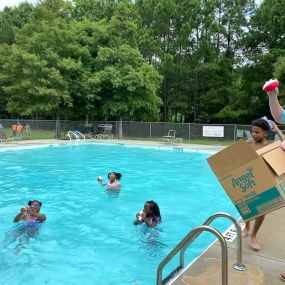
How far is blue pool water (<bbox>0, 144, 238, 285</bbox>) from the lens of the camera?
18.2 feet

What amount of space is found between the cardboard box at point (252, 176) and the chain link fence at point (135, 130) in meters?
22.7

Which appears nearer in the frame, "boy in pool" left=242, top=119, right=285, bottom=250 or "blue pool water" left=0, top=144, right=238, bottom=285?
"boy in pool" left=242, top=119, right=285, bottom=250

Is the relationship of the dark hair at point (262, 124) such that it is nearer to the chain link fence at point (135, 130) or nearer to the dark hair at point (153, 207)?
the dark hair at point (153, 207)

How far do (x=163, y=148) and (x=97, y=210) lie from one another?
13131 millimetres


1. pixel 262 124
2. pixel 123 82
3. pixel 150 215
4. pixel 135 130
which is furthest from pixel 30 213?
pixel 135 130

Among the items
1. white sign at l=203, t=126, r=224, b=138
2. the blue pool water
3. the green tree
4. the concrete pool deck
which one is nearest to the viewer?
the concrete pool deck

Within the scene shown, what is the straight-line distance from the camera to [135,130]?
29.2 m

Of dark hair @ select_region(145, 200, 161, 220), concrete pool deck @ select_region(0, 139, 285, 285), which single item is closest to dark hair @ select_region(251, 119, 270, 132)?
concrete pool deck @ select_region(0, 139, 285, 285)

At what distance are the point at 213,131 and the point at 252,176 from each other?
23144 millimetres

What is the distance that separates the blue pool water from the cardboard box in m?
2.45

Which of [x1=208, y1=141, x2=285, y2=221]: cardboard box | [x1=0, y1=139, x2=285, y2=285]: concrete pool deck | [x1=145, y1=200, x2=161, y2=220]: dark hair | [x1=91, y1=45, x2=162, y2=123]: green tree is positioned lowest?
[x1=145, y1=200, x2=161, y2=220]: dark hair

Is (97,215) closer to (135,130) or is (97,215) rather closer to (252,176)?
(252,176)

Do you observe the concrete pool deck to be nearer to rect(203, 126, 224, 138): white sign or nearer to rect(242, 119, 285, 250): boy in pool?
rect(242, 119, 285, 250): boy in pool

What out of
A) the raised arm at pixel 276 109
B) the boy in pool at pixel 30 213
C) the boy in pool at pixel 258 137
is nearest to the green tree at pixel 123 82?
the boy in pool at pixel 30 213
